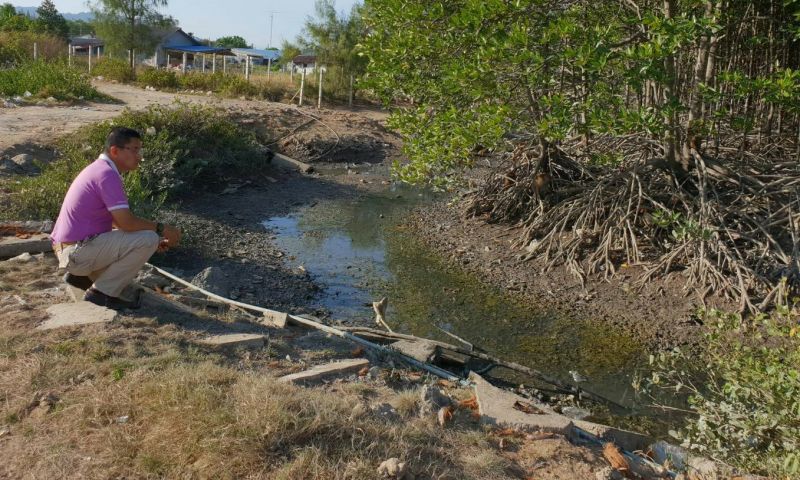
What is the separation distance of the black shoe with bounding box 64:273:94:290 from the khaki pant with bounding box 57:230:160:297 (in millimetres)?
79

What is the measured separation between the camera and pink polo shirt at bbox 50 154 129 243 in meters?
5.14

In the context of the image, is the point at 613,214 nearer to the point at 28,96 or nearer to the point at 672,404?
the point at 672,404

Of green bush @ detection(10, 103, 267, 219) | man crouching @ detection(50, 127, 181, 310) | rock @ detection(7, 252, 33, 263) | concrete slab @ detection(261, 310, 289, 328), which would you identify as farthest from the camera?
green bush @ detection(10, 103, 267, 219)

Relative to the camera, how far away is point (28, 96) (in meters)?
18.4

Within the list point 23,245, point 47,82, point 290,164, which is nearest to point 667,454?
point 23,245

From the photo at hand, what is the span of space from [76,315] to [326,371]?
6.65 ft

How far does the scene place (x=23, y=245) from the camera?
22.9 ft

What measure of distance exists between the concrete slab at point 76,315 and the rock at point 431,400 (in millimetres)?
2496

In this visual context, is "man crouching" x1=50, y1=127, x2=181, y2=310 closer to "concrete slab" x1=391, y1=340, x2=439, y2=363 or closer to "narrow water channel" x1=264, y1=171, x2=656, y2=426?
"concrete slab" x1=391, y1=340, x2=439, y2=363

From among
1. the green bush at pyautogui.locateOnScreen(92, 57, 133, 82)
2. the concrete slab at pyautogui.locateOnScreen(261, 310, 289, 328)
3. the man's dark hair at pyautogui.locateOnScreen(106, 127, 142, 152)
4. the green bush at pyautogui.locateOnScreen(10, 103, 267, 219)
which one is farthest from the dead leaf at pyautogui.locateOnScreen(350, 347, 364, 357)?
the green bush at pyautogui.locateOnScreen(92, 57, 133, 82)

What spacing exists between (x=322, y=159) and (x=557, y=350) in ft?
42.4

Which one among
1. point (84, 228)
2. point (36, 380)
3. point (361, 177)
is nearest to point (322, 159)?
point (361, 177)

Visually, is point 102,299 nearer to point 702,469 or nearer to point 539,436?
point 539,436

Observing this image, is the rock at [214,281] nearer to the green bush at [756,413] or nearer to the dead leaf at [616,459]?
the dead leaf at [616,459]
